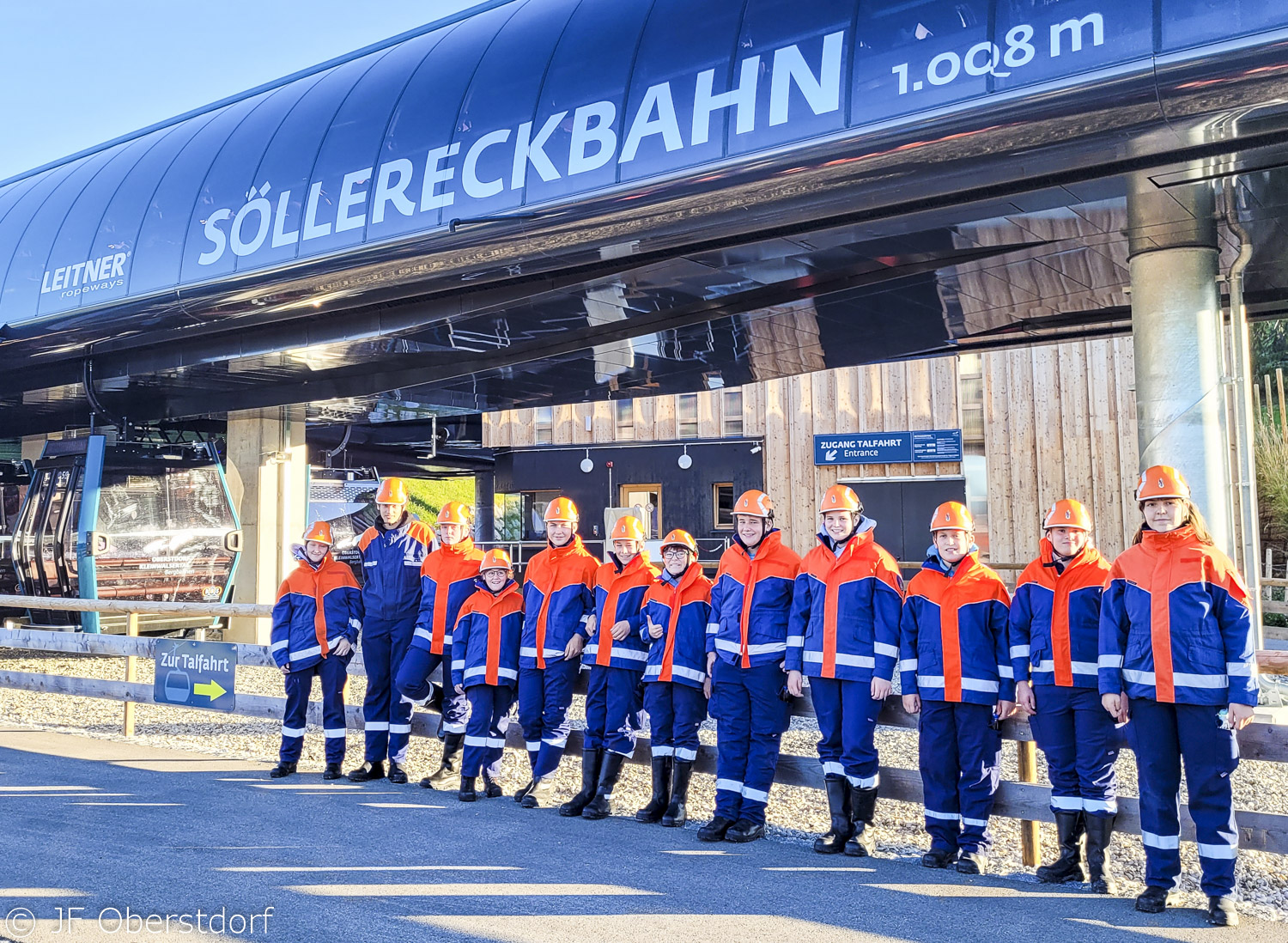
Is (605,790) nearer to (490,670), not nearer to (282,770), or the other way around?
(490,670)

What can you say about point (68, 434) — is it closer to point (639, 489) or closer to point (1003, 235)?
point (1003, 235)

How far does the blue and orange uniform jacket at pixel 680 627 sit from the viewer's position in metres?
6.41

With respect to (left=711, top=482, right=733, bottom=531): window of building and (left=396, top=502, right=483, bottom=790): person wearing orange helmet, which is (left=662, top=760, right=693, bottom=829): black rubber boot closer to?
(left=396, top=502, right=483, bottom=790): person wearing orange helmet

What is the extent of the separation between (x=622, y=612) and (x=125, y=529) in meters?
8.91

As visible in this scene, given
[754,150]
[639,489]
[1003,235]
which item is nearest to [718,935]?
[754,150]

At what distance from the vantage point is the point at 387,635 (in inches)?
309

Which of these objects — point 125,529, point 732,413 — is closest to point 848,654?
point 125,529

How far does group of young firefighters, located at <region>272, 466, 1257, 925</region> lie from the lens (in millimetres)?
4766

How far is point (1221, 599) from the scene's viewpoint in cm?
469

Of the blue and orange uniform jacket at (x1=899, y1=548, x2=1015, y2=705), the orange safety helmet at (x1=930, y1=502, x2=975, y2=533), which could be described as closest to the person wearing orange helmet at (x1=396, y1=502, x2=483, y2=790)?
the blue and orange uniform jacket at (x1=899, y1=548, x2=1015, y2=705)

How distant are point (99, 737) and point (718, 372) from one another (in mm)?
7521

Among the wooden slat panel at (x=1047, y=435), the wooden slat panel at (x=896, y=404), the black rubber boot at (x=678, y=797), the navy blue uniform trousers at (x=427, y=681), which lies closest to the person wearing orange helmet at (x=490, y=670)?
the navy blue uniform trousers at (x=427, y=681)

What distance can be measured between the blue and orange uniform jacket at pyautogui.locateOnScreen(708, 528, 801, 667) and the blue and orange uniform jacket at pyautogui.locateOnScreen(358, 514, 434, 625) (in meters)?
2.64

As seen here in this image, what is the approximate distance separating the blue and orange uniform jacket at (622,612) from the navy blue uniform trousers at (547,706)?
0.21m
